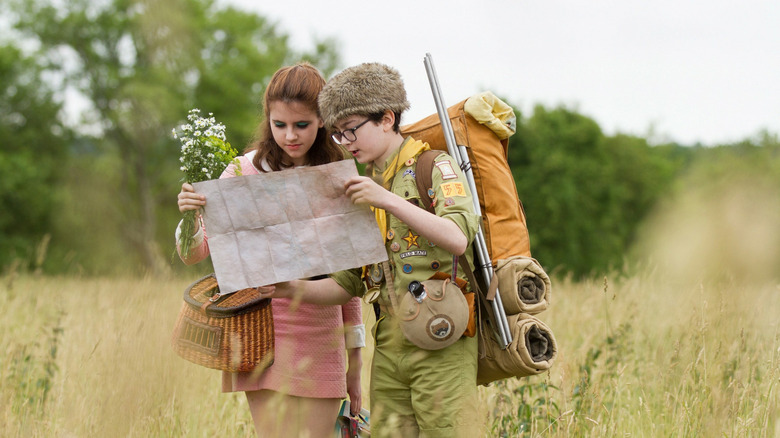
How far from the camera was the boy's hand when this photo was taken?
8.07 feet

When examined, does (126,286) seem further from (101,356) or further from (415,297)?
(415,297)

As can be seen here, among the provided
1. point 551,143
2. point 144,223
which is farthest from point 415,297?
point 144,223

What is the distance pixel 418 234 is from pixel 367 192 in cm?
32

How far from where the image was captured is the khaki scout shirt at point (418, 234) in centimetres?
254

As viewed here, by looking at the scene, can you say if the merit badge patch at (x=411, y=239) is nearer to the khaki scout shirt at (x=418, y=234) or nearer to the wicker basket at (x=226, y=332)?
the khaki scout shirt at (x=418, y=234)

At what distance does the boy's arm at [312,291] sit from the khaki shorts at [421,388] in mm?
233

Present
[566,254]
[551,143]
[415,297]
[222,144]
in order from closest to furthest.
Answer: [415,297], [222,144], [566,254], [551,143]

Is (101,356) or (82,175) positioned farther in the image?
(82,175)

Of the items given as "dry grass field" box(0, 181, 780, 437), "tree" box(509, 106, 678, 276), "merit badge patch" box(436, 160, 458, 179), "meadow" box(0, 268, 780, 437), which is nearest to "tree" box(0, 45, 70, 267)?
"tree" box(509, 106, 678, 276)

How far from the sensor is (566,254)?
Answer: 27.1m

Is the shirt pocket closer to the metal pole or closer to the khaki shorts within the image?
the metal pole

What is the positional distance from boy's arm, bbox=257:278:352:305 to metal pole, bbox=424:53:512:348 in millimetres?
639

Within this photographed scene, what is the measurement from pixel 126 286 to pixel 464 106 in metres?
3.62

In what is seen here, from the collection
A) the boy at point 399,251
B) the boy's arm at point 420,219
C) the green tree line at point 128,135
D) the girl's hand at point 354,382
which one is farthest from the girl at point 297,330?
the green tree line at point 128,135
